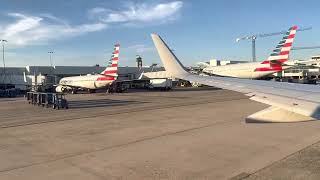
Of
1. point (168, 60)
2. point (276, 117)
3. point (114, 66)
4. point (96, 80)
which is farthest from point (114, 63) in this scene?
point (276, 117)

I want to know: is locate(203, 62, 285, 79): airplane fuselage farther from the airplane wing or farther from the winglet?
the airplane wing

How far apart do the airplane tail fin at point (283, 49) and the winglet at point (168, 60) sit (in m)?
36.9

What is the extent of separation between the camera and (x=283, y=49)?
150ft

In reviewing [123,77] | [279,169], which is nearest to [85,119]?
[279,169]

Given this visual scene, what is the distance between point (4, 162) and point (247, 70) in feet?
144

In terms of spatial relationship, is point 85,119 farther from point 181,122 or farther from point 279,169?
point 279,169

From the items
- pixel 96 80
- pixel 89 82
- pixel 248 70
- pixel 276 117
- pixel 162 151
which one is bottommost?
pixel 162 151

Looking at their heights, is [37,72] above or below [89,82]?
above

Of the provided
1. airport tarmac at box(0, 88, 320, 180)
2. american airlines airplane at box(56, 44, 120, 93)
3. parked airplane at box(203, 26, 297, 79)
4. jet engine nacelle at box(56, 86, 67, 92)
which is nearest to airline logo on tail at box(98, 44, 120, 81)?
american airlines airplane at box(56, 44, 120, 93)

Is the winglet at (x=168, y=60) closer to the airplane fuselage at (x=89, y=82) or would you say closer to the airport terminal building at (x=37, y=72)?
the airplane fuselage at (x=89, y=82)

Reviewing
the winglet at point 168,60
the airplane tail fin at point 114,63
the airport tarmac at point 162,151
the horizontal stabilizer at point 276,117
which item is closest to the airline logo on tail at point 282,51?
the airplane tail fin at point 114,63

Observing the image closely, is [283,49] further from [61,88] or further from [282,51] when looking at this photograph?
[61,88]

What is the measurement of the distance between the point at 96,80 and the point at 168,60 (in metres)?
43.7

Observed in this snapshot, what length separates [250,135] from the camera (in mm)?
15305
